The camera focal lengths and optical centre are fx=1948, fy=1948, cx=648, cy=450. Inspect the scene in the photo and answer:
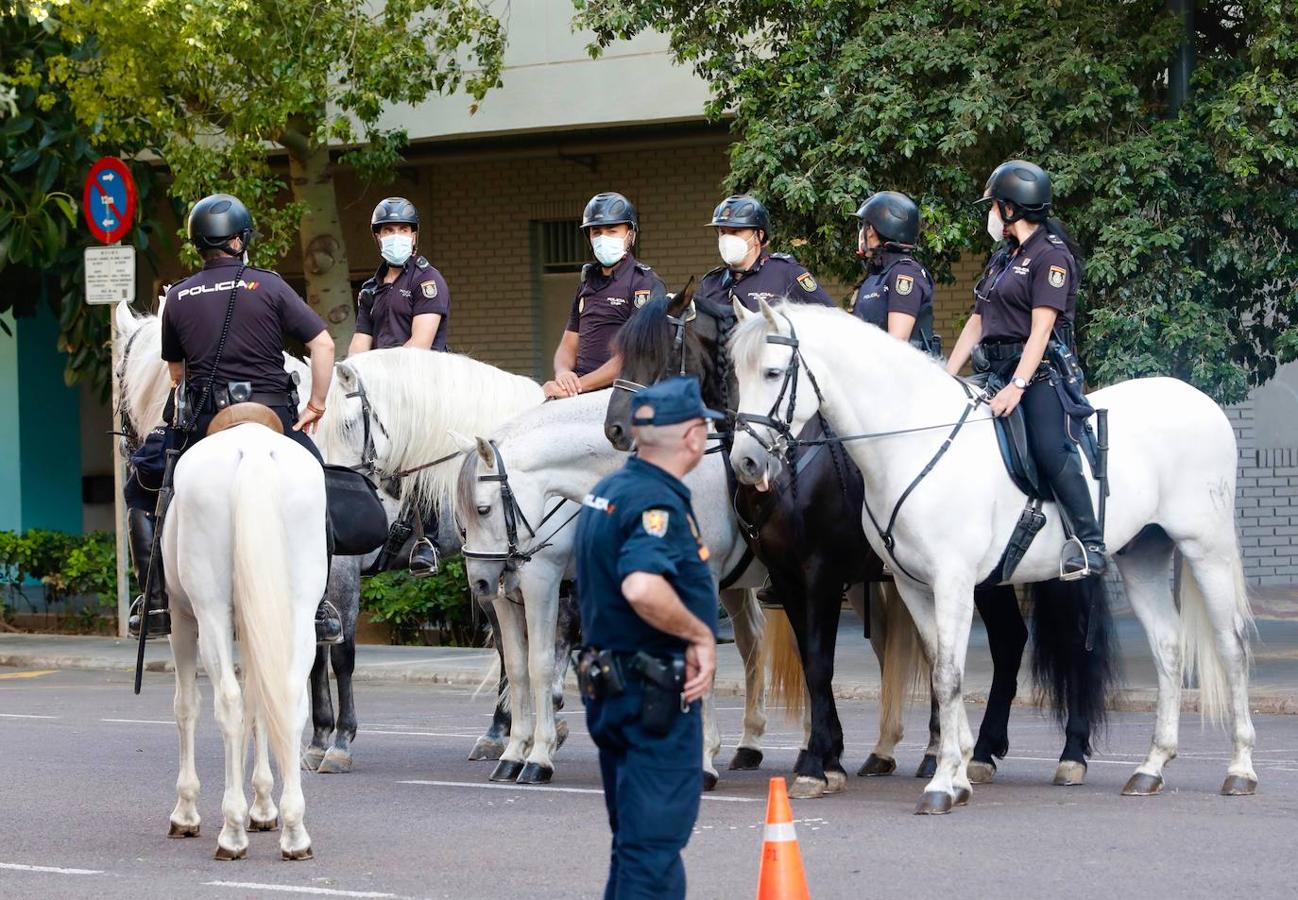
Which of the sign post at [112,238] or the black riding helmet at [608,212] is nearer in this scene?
the black riding helmet at [608,212]

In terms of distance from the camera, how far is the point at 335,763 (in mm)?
10734

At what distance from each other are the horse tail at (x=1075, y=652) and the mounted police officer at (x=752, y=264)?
6.34ft

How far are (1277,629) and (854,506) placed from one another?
899 cm

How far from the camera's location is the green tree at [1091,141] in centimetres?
1395

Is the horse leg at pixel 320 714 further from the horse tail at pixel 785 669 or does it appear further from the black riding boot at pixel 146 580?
the horse tail at pixel 785 669

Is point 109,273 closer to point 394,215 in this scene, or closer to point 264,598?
point 394,215

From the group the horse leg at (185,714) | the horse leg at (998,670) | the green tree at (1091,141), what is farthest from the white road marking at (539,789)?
the green tree at (1091,141)

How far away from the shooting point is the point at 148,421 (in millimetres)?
9758

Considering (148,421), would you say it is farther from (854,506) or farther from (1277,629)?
(1277,629)

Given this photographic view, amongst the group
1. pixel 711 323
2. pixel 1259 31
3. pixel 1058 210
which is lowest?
pixel 711 323

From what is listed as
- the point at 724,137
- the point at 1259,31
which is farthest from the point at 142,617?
the point at 724,137

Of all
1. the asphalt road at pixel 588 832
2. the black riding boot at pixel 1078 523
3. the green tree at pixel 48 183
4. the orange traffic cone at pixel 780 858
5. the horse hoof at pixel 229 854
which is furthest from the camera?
the green tree at pixel 48 183

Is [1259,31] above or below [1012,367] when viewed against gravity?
above

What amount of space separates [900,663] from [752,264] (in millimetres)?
2218
